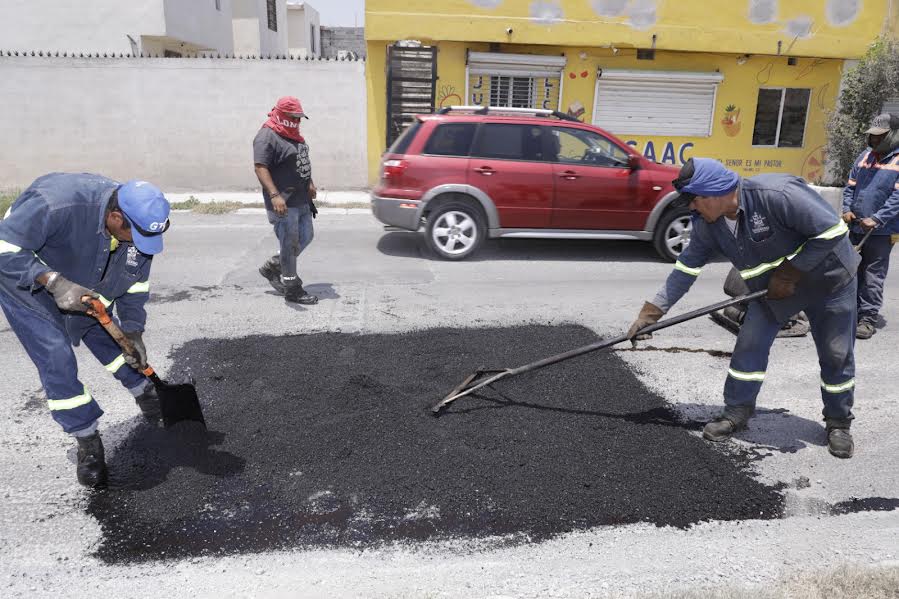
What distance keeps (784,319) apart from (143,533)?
3611mm

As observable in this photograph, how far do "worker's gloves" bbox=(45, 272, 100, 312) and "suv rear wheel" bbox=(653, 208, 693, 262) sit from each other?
23.7 feet

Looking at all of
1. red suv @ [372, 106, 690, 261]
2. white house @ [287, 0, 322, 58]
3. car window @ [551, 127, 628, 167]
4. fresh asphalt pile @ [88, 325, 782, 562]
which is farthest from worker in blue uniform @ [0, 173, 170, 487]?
white house @ [287, 0, 322, 58]

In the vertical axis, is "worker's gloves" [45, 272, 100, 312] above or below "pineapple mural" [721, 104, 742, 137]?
below

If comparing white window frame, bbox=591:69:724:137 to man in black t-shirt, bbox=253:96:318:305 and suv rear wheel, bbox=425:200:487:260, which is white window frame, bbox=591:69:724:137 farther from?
man in black t-shirt, bbox=253:96:318:305

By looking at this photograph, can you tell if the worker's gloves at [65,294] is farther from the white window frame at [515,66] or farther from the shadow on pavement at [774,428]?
the white window frame at [515,66]

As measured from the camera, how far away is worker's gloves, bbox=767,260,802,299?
3.68 meters

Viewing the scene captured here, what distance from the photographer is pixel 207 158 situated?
1420 cm

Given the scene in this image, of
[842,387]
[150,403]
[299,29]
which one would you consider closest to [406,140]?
[150,403]

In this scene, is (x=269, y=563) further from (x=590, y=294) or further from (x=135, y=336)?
(x=590, y=294)

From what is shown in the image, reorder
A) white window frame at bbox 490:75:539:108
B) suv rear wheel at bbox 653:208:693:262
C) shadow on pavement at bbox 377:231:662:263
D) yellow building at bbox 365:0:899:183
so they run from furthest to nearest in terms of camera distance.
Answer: white window frame at bbox 490:75:539:108
yellow building at bbox 365:0:899:183
shadow on pavement at bbox 377:231:662:263
suv rear wheel at bbox 653:208:693:262

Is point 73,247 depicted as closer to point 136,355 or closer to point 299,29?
point 136,355

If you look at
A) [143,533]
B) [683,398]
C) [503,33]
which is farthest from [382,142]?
[143,533]

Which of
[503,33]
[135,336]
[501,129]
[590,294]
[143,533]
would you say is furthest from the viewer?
[503,33]

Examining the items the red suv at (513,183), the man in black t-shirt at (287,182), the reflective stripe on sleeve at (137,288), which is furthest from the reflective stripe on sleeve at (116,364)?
the red suv at (513,183)
